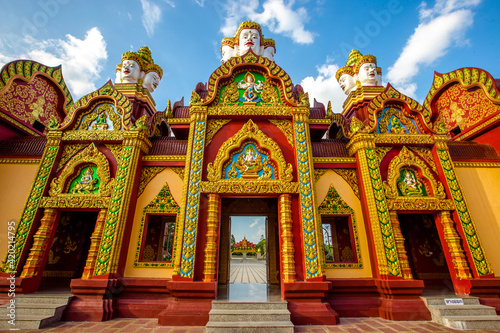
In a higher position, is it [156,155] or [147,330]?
[156,155]

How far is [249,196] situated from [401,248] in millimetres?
4661

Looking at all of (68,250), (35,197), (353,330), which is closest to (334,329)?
(353,330)

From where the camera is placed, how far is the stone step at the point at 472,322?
5.18 meters

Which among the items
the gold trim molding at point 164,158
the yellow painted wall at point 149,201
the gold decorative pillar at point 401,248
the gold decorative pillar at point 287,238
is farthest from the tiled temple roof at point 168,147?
the gold decorative pillar at point 401,248

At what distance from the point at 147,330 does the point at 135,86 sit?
950cm

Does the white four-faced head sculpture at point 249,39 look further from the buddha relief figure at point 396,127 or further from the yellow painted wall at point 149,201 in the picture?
the yellow painted wall at point 149,201

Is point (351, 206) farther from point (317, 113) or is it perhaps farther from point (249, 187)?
point (317, 113)

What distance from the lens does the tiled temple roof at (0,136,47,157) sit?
8.20 metres

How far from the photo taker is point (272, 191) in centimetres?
680

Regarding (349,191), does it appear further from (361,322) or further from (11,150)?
(11,150)

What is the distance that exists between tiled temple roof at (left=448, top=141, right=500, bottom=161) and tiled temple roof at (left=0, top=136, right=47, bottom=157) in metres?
15.0

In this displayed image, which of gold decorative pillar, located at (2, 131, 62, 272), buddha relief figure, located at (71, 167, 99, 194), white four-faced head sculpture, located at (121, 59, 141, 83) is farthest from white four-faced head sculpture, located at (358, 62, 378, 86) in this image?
gold decorative pillar, located at (2, 131, 62, 272)

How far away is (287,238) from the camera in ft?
21.1

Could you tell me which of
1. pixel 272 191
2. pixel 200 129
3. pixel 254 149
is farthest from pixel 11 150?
pixel 272 191
